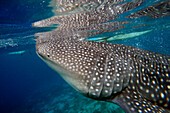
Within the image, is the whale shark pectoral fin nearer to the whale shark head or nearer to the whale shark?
the whale shark

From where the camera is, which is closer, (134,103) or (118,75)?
(134,103)

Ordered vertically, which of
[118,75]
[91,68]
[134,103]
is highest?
[91,68]

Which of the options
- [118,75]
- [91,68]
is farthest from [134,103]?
[91,68]

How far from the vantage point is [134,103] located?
234 centimetres

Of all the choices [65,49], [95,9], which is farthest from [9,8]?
[95,9]

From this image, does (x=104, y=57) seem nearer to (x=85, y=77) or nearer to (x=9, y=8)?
(x=85, y=77)

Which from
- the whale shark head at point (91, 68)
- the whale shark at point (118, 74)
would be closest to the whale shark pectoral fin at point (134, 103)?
the whale shark at point (118, 74)

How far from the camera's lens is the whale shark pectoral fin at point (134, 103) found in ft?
7.25

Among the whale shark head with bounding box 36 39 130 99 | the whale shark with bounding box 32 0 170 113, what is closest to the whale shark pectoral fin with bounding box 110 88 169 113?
the whale shark with bounding box 32 0 170 113

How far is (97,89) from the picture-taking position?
2645mm

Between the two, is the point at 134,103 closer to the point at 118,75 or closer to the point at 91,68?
the point at 118,75

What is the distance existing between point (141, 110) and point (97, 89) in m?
1.04

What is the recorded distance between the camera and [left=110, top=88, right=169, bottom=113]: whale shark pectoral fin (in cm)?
221

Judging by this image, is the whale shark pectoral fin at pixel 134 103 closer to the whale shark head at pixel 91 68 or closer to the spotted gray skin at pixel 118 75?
the spotted gray skin at pixel 118 75
